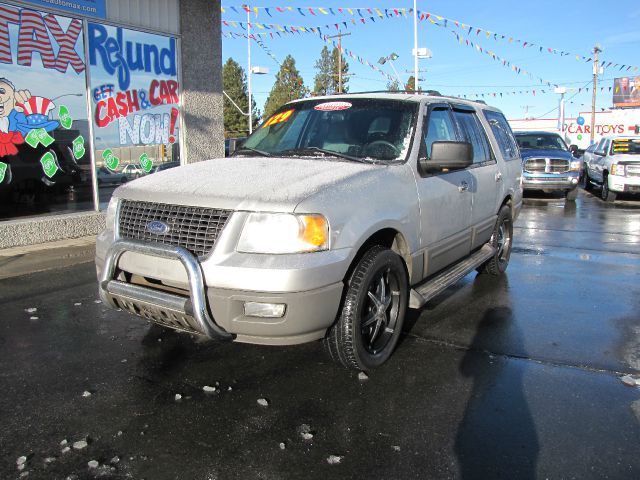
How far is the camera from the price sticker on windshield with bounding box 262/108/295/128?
4.80m

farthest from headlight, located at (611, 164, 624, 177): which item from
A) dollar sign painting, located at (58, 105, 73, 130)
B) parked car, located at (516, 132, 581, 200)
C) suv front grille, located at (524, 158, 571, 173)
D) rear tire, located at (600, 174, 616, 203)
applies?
dollar sign painting, located at (58, 105, 73, 130)

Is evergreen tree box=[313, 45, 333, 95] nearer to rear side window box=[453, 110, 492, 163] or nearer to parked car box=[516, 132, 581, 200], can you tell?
parked car box=[516, 132, 581, 200]

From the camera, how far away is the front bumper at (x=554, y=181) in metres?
14.1

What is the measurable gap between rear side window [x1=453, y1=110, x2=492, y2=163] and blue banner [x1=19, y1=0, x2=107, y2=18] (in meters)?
5.97

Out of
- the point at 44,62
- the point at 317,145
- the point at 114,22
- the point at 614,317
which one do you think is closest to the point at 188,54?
the point at 114,22

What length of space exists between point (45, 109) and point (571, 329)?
744 centimetres

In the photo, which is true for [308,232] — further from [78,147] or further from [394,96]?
[78,147]

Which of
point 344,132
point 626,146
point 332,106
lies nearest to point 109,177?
point 332,106

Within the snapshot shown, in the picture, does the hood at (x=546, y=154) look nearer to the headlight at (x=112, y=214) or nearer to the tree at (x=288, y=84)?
the headlight at (x=112, y=214)

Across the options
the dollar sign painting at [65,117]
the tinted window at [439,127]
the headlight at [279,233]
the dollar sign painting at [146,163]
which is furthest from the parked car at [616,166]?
the headlight at [279,233]

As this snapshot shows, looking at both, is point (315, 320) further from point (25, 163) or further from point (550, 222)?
point (550, 222)

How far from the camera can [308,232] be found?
2.97 metres

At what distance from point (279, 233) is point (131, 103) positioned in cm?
703

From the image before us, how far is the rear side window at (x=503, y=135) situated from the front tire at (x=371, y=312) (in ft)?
9.85
